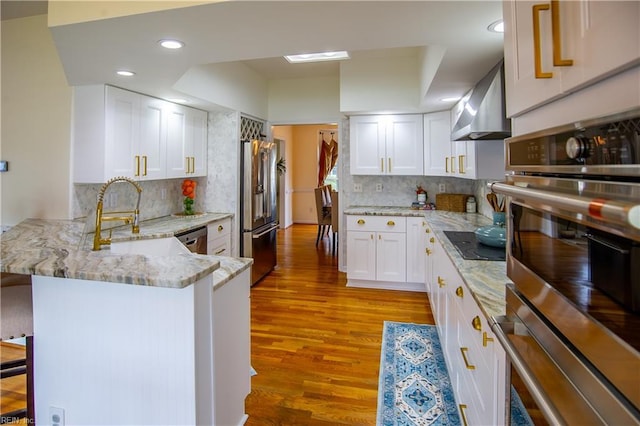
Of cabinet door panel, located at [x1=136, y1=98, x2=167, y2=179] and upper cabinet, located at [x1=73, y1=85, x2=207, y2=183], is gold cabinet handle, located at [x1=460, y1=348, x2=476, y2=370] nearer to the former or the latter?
upper cabinet, located at [x1=73, y1=85, x2=207, y2=183]

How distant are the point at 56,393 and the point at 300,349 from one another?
5.47ft

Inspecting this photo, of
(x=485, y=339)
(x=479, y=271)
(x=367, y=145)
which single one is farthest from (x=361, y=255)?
(x=485, y=339)

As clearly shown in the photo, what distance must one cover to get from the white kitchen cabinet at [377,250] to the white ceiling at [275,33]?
2009 mm

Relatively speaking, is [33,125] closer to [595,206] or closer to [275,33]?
[275,33]

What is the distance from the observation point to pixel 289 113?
5.15 meters

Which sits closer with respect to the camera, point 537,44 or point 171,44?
point 537,44

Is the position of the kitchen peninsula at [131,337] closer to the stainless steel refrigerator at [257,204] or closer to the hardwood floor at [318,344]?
the hardwood floor at [318,344]

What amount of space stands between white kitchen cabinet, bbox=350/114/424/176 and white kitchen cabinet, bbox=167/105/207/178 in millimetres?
1859

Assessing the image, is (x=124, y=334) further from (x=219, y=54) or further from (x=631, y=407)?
(x=219, y=54)

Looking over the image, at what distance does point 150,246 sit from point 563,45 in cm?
287

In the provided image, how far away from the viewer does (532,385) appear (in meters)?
0.80

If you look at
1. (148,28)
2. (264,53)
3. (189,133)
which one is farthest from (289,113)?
(148,28)

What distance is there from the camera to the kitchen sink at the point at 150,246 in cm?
271

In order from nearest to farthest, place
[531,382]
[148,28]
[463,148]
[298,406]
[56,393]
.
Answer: [531,382] → [56,393] → [148,28] → [298,406] → [463,148]
